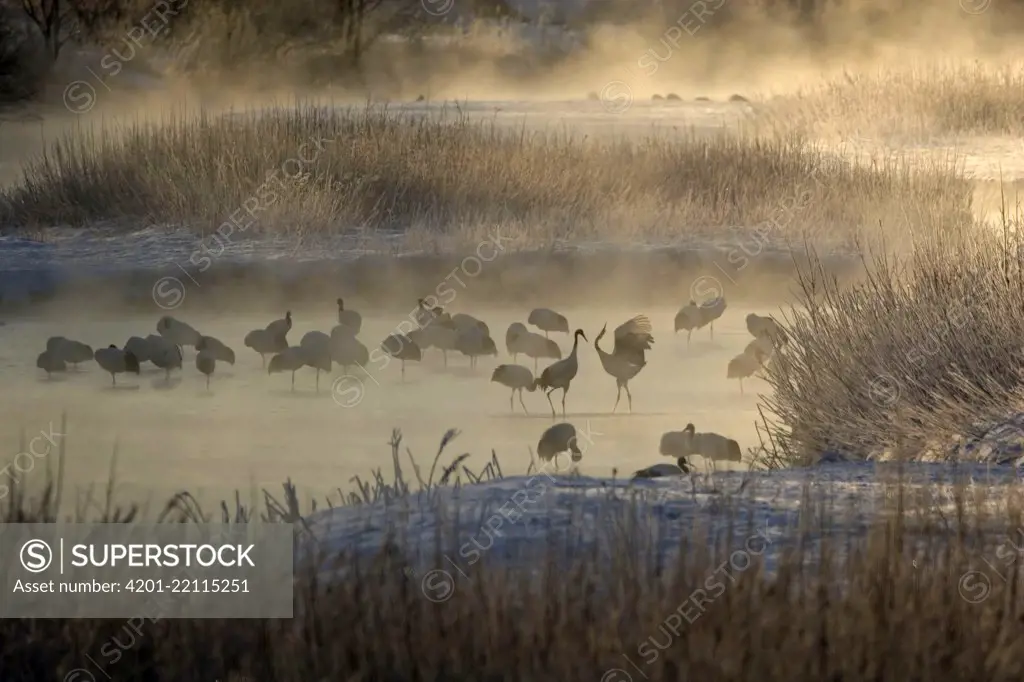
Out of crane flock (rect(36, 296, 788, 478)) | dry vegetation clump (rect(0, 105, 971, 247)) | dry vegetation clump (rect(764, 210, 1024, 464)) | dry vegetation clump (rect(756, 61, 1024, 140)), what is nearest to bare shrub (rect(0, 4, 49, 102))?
dry vegetation clump (rect(0, 105, 971, 247))

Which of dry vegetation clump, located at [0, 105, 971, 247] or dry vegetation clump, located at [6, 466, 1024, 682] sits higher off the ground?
dry vegetation clump, located at [0, 105, 971, 247]

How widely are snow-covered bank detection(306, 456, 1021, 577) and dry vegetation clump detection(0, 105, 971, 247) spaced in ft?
9.01

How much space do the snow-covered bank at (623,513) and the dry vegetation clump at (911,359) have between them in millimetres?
491

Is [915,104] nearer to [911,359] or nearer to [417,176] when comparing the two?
[911,359]

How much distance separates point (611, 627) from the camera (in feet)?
10.9

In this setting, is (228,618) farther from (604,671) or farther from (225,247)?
(225,247)

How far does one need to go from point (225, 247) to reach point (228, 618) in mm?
3517

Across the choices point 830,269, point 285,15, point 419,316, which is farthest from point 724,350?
point 285,15

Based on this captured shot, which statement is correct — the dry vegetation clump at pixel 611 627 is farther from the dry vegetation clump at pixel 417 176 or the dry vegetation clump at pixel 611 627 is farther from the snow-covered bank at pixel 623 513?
the dry vegetation clump at pixel 417 176

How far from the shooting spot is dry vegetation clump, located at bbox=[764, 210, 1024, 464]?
4664 millimetres

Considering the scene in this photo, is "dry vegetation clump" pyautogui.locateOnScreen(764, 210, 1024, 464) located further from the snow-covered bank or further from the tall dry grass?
the tall dry grass

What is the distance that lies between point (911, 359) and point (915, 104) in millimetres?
1947

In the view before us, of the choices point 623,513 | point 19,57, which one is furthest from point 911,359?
point 19,57

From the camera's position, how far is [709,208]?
22.5 ft
